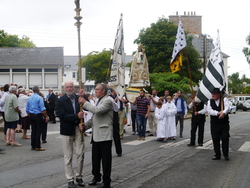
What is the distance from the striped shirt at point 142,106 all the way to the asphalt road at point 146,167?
71.6 inches

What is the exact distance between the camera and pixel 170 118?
49.9 ft

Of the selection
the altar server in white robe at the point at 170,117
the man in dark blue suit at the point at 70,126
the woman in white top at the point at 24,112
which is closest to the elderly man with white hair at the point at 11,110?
the woman in white top at the point at 24,112

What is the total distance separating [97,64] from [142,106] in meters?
57.7

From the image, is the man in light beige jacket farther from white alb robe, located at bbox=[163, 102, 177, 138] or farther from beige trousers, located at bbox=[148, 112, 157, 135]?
beige trousers, located at bbox=[148, 112, 157, 135]

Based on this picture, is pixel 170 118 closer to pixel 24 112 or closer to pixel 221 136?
pixel 221 136

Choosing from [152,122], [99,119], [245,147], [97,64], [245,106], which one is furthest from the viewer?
[97,64]

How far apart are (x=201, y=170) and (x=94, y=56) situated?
214 feet

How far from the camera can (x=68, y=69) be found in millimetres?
100188

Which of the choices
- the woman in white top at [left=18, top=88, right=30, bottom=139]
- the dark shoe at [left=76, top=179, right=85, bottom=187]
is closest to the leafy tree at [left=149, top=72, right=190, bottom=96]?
the woman in white top at [left=18, top=88, right=30, bottom=139]

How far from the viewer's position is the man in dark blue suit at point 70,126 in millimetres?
7066

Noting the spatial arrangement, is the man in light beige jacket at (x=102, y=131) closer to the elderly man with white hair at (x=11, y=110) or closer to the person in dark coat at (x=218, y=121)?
the person in dark coat at (x=218, y=121)

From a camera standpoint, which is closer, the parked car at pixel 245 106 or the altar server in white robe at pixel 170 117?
the altar server in white robe at pixel 170 117

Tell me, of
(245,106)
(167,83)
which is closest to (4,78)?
(167,83)

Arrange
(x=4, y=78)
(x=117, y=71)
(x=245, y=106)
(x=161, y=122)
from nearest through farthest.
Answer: (x=117, y=71) → (x=161, y=122) → (x=4, y=78) → (x=245, y=106)
